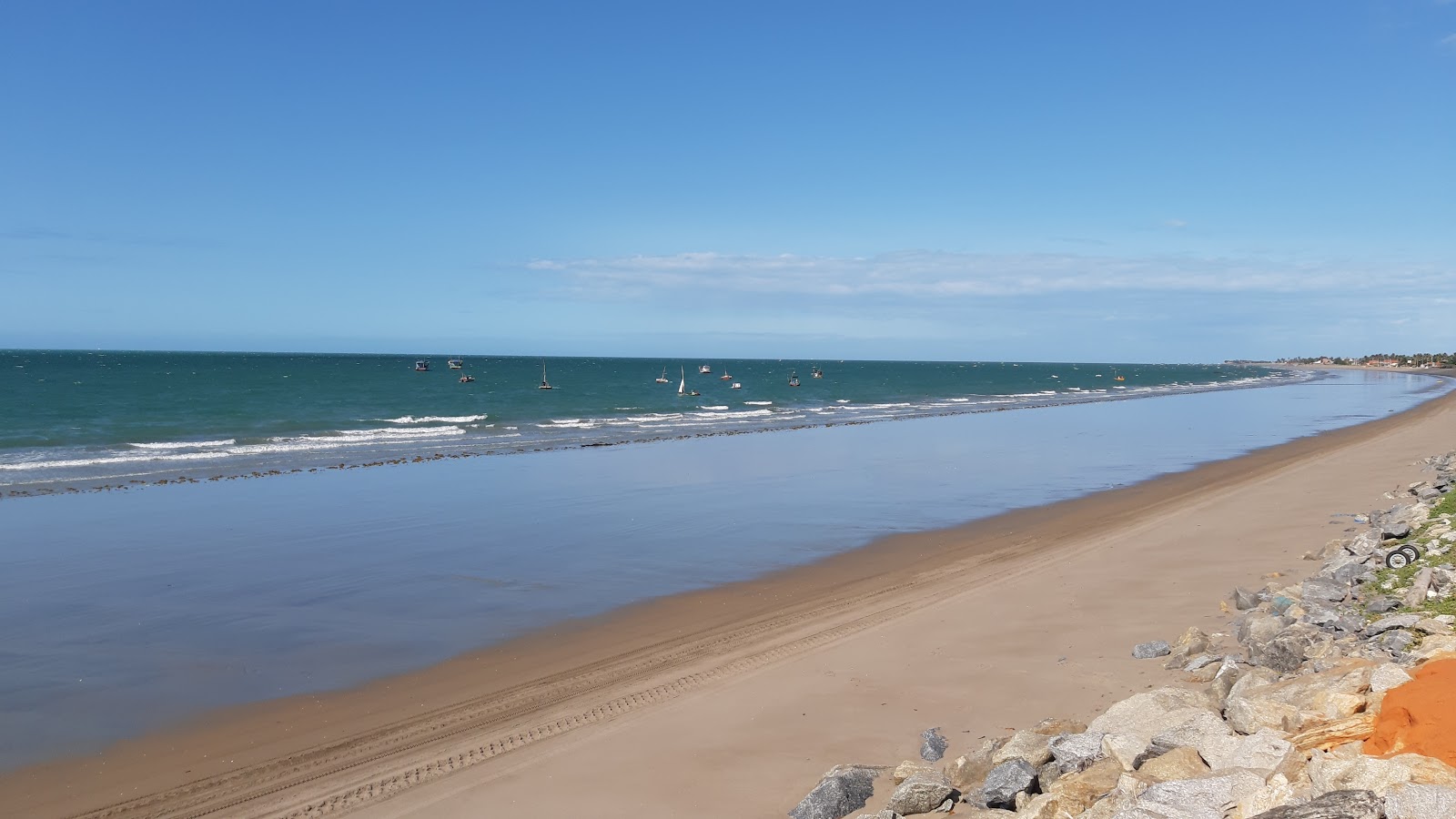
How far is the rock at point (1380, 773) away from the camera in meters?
4.86

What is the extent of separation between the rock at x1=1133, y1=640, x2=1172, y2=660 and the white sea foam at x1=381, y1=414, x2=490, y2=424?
42930 millimetres

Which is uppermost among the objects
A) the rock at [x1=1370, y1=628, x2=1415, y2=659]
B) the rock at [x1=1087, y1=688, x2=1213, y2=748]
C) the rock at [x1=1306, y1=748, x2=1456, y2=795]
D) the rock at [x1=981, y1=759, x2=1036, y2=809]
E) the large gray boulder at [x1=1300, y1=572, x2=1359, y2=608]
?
the rock at [x1=1306, y1=748, x2=1456, y2=795]

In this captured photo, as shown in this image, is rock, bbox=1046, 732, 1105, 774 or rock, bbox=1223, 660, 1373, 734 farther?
rock, bbox=1046, 732, 1105, 774

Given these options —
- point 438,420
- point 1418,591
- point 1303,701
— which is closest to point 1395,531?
point 1418,591

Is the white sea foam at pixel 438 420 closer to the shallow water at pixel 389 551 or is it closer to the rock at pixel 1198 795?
the shallow water at pixel 389 551

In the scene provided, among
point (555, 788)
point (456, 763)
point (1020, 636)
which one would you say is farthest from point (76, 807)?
point (1020, 636)

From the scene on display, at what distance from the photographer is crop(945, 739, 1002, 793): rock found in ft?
22.8

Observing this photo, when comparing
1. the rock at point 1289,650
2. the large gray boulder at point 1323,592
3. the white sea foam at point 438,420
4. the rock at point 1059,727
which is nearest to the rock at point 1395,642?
the rock at point 1289,650

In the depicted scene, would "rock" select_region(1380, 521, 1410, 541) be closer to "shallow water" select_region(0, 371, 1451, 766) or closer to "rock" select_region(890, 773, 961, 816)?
"shallow water" select_region(0, 371, 1451, 766)

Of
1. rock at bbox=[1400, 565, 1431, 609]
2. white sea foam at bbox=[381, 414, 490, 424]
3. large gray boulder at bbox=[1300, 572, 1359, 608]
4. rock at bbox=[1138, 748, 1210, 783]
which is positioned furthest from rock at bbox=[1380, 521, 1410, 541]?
white sea foam at bbox=[381, 414, 490, 424]

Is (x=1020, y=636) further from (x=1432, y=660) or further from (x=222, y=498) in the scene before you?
(x=222, y=498)

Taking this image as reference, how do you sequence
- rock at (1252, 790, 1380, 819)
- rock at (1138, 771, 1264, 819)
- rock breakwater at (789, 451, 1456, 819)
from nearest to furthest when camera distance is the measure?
1. rock at (1252, 790, 1380, 819)
2. rock breakwater at (789, 451, 1456, 819)
3. rock at (1138, 771, 1264, 819)

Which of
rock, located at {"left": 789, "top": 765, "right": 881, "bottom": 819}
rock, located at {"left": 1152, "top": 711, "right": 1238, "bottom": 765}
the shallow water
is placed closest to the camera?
rock, located at {"left": 1152, "top": 711, "right": 1238, "bottom": 765}

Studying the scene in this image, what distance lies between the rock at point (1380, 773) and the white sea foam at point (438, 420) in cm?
4701
